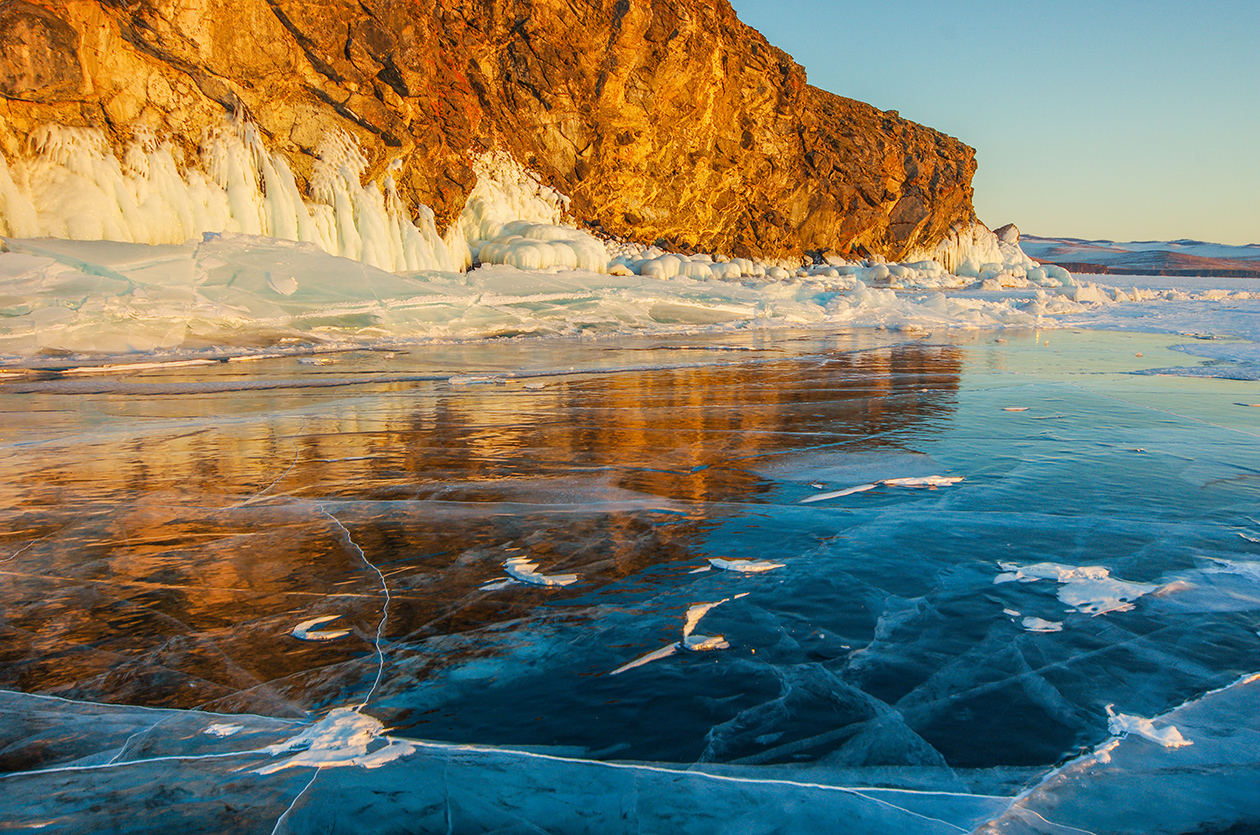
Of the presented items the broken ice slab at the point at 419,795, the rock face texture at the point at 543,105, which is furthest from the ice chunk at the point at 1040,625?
the rock face texture at the point at 543,105

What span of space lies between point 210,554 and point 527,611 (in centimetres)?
144

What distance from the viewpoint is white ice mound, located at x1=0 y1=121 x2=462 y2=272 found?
1479 cm

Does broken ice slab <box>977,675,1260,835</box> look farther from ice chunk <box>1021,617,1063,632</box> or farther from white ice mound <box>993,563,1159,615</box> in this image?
white ice mound <box>993,563,1159,615</box>

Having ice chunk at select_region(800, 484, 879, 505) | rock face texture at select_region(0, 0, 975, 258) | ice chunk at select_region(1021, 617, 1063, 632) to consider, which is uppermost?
rock face texture at select_region(0, 0, 975, 258)

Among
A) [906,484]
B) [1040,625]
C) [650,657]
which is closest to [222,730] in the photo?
[650,657]

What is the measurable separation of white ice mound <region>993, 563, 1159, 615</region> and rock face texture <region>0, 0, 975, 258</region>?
1784 centimetres

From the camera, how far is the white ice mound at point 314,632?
8.04 ft

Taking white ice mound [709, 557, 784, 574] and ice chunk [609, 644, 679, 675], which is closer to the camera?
ice chunk [609, 644, 679, 675]

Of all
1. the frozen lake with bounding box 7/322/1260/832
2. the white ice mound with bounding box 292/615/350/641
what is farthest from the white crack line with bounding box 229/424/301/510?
the white ice mound with bounding box 292/615/350/641

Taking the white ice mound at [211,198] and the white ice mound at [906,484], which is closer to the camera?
the white ice mound at [906,484]

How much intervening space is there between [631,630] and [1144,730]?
135cm

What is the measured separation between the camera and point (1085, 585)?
2850 millimetres

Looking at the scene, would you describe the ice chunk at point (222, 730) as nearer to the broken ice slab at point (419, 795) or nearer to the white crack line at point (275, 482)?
the broken ice slab at point (419, 795)

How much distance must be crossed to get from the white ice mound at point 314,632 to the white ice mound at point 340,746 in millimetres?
490
